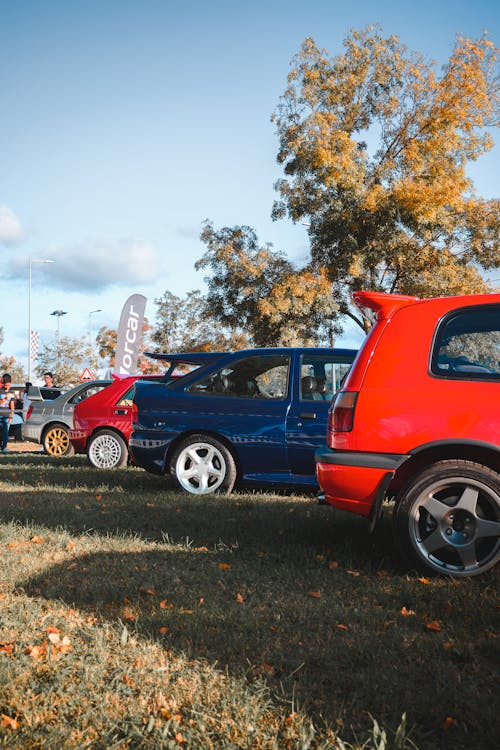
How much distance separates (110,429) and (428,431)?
25.6 feet

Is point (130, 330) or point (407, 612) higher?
point (130, 330)

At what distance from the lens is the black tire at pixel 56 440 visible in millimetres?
14406

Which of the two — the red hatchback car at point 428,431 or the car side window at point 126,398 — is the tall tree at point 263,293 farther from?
the red hatchback car at point 428,431

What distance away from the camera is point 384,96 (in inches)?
910

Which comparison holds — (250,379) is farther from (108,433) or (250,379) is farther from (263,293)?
(263,293)

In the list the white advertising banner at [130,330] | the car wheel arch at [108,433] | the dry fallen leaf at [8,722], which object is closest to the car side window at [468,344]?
the dry fallen leaf at [8,722]

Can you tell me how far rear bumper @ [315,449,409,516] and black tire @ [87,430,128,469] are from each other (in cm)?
703

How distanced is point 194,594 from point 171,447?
12.5ft

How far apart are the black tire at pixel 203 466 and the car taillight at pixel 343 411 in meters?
2.93

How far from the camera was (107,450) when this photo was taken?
1137 centimetres

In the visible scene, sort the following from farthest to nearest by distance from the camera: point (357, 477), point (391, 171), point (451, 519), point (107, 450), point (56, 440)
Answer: point (391, 171) → point (56, 440) → point (107, 450) → point (357, 477) → point (451, 519)

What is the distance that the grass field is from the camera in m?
2.56

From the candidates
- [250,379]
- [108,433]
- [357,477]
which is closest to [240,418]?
[250,379]

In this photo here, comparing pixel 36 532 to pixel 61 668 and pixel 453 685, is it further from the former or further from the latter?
pixel 453 685
